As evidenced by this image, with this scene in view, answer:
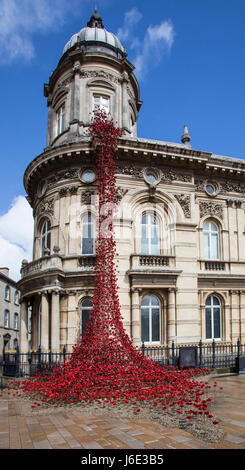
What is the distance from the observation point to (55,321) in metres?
18.1

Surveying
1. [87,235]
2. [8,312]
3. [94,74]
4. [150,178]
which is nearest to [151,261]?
[87,235]

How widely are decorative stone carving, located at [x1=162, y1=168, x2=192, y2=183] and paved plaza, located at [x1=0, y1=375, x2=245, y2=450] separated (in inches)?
525

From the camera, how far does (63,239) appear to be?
786 inches

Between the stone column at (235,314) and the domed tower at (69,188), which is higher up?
the domed tower at (69,188)

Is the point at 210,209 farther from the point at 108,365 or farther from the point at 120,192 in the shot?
the point at 108,365

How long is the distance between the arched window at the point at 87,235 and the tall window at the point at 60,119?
26.4 feet

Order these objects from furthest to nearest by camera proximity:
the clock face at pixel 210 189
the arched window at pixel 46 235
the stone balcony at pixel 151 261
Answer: the clock face at pixel 210 189 < the arched window at pixel 46 235 < the stone balcony at pixel 151 261

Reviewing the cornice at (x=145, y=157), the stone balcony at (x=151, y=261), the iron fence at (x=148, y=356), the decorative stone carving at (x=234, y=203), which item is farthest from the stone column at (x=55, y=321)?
the decorative stone carving at (x=234, y=203)

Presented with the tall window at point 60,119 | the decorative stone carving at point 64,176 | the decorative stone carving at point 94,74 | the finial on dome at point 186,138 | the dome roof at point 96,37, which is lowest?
the decorative stone carving at point 64,176

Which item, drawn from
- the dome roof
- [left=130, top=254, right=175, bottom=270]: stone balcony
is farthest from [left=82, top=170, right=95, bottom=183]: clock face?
the dome roof

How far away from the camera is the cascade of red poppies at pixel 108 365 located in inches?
431

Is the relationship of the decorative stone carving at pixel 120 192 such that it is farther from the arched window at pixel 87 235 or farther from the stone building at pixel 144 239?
the arched window at pixel 87 235

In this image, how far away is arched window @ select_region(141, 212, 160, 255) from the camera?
20172mm
